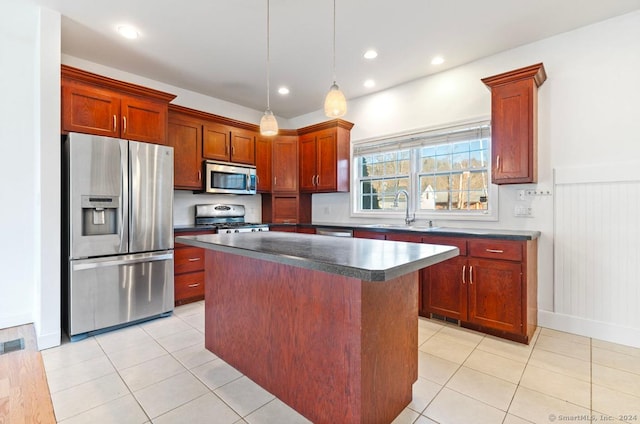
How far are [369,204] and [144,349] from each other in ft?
10.6

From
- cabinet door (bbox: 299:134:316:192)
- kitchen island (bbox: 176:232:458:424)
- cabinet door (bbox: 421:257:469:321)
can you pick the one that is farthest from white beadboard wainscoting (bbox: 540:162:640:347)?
cabinet door (bbox: 299:134:316:192)

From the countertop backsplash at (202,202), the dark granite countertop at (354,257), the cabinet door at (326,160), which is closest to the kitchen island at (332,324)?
the dark granite countertop at (354,257)

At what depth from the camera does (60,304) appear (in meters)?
2.63

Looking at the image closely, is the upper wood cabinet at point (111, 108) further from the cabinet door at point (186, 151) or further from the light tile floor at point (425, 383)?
the light tile floor at point (425, 383)

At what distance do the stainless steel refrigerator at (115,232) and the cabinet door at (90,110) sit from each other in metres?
0.18

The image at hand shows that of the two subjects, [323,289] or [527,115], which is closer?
[323,289]

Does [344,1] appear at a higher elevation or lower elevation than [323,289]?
higher

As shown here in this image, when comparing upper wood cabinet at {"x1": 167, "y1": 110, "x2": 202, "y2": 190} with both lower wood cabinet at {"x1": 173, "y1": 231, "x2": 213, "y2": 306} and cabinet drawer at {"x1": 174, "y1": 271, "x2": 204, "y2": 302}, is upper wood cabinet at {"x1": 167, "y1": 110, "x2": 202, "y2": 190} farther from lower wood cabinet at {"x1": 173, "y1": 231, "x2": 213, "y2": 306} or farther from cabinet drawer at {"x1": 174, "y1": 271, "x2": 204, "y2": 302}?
cabinet drawer at {"x1": 174, "y1": 271, "x2": 204, "y2": 302}

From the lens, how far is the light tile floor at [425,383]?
1.68m

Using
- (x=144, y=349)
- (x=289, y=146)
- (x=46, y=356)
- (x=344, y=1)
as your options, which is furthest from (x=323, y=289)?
(x=289, y=146)

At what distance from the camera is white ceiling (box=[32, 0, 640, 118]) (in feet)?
8.09

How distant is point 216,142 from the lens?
4.18m

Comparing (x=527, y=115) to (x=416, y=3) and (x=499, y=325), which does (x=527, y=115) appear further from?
(x=499, y=325)

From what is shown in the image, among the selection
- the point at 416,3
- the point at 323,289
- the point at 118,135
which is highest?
the point at 416,3
